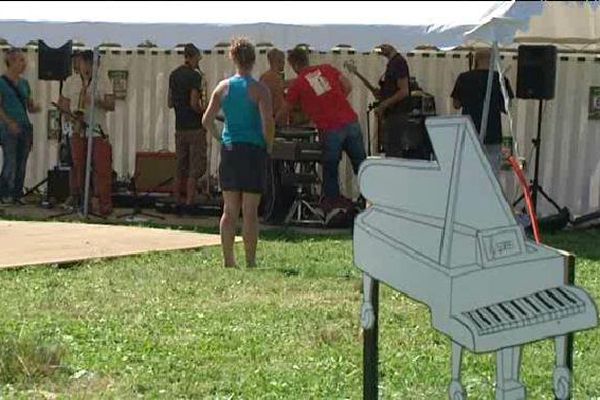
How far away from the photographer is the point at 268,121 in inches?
366

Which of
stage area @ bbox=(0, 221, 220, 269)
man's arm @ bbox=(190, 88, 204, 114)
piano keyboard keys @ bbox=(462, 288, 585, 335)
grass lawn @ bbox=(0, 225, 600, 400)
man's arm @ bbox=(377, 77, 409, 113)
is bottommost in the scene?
stage area @ bbox=(0, 221, 220, 269)

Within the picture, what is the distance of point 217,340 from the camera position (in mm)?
6859

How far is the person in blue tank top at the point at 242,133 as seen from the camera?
9273mm

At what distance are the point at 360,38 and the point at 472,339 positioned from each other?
29.6ft

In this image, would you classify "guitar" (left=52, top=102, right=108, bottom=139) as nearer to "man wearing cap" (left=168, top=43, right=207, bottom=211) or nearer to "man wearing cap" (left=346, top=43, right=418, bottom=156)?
"man wearing cap" (left=168, top=43, right=207, bottom=211)

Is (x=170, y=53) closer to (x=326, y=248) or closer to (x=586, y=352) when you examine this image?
(x=326, y=248)

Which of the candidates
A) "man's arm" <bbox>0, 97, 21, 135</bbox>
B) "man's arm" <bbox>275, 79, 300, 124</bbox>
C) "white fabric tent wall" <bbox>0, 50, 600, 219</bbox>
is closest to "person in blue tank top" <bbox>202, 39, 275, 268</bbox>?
"man's arm" <bbox>275, 79, 300, 124</bbox>

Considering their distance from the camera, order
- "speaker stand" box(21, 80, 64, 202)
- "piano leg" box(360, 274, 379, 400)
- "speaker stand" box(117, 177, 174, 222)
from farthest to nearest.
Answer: "speaker stand" box(21, 80, 64, 202)
"speaker stand" box(117, 177, 174, 222)
"piano leg" box(360, 274, 379, 400)

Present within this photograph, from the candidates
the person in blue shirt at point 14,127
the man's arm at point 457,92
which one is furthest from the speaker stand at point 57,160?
the man's arm at point 457,92

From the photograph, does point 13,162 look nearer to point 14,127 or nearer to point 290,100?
point 14,127

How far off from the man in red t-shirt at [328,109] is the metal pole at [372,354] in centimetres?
744

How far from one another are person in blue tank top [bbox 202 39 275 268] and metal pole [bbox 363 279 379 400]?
4316 millimetres

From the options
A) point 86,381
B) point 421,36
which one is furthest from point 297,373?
point 421,36

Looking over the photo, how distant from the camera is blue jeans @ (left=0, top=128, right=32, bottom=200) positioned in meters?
14.7
